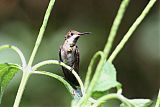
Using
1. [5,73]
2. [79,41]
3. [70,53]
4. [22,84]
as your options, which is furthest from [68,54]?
[79,41]

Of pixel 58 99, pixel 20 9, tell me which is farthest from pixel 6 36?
pixel 20 9

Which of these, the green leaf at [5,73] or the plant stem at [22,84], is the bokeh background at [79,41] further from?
the plant stem at [22,84]

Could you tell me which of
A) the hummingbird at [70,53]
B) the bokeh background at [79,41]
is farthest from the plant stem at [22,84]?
the bokeh background at [79,41]

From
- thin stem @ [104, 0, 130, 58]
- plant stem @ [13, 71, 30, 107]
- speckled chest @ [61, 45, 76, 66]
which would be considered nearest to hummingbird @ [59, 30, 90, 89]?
speckled chest @ [61, 45, 76, 66]

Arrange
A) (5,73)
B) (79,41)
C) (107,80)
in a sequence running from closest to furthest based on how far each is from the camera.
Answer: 1. (107,80)
2. (5,73)
3. (79,41)

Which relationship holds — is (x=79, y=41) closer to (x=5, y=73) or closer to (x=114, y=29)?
(x=5, y=73)

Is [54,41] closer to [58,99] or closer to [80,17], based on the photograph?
[58,99]
